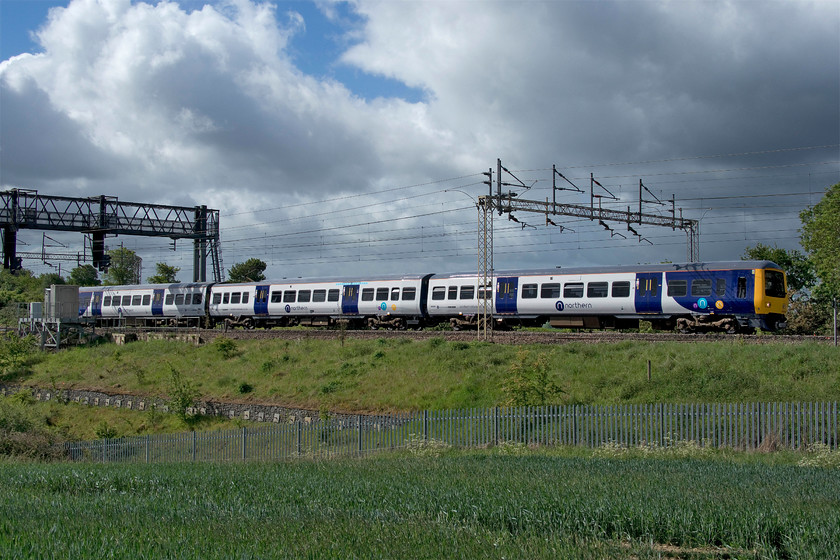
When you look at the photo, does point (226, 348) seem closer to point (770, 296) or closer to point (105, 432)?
point (105, 432)

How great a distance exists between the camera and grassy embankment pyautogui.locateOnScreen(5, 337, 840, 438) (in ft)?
68.0

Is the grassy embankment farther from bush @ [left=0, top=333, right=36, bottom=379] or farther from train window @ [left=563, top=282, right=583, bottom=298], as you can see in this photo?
train window @ [left=563, top=282, right=583, bottom=298]

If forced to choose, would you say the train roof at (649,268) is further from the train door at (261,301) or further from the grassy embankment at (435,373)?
the train door at (261,301)

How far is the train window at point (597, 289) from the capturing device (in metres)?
31.5

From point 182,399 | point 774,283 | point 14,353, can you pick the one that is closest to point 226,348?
point 182,399

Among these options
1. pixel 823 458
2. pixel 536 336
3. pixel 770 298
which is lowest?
pixel 823 458

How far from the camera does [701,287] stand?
29.1 m

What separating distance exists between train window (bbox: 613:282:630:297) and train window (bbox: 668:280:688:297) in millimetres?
1832

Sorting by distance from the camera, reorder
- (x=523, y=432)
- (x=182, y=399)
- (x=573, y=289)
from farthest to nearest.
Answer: (x=573, y=289) → (x=182, y=399) → (x=523, y=432)

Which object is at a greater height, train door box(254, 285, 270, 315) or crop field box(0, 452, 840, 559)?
train door box(254, 285, 270, 315)

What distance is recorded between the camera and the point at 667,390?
21.2 m

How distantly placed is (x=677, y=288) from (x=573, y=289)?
186 inches

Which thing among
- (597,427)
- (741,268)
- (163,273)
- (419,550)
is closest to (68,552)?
(419,550)

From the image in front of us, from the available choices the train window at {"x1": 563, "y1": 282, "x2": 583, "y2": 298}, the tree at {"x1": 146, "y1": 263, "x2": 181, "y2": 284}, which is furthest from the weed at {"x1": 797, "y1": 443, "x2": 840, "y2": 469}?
the tree at {"x1": 146, "y1": 263, "x2": 181, "y2": 284}
